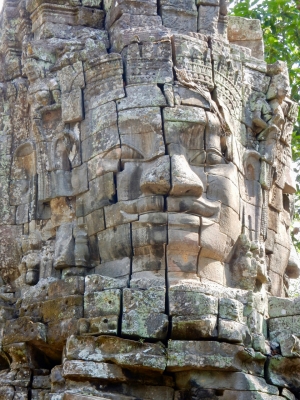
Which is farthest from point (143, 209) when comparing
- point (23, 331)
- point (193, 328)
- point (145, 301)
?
point (23, 331)

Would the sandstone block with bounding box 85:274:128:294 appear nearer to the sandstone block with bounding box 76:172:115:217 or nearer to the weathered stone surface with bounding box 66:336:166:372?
the weathered stone surface with bounding box 66:336:166:372

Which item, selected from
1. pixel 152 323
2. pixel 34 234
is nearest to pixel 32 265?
pixel 34 234

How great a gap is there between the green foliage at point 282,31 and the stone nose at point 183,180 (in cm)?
642

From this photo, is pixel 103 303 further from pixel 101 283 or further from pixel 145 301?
pixel 145 301

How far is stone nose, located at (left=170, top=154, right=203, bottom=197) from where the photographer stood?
532 inches

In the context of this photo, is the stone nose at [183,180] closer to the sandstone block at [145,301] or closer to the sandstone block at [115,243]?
the sandstone block at [115,243]

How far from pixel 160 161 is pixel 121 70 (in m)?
1.42

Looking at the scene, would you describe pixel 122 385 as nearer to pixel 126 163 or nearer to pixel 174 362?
pixel 174 362

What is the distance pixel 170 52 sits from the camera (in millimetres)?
14234

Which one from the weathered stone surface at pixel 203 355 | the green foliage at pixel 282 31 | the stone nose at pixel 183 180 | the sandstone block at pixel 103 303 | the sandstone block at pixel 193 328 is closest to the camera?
the weathered stone surface at pixel 203 355

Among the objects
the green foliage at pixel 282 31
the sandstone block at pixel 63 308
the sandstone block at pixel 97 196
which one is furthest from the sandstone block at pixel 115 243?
the green foliage at pixel 282 31

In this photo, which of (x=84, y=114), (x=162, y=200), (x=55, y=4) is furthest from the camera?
(x=55, y=4)

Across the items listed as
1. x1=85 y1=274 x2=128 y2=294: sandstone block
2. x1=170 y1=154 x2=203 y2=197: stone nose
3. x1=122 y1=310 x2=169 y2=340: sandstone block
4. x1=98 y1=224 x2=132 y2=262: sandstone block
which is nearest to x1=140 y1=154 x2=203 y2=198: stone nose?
x1=170 y1=154 x2=203 y2=197: stone nose

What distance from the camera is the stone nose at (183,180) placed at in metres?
13.5
